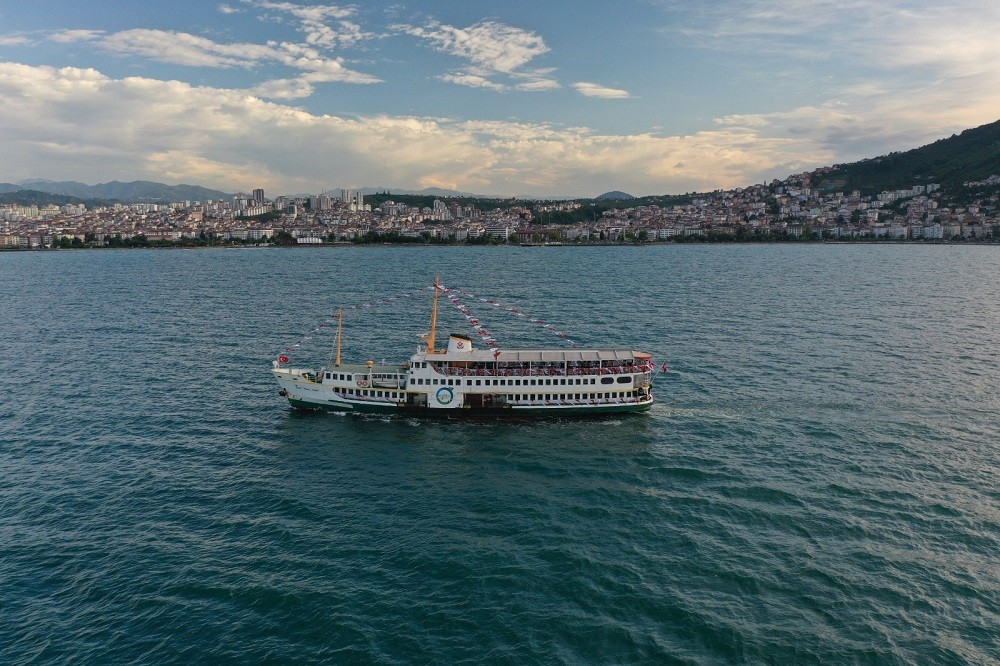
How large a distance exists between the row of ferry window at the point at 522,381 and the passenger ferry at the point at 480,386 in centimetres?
7

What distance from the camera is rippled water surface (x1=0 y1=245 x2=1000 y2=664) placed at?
21703 millimetres

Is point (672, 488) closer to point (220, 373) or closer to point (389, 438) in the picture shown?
point (389, 438)

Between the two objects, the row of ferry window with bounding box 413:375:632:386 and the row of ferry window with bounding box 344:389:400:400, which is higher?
the row of ferry window with bounding box 413:375:632:386

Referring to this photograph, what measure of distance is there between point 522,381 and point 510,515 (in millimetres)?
14837

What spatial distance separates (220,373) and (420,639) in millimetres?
39542

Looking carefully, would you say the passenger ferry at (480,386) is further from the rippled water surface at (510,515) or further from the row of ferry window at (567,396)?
the rippled water surface at (510,515)

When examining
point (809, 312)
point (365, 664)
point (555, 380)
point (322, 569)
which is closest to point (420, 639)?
point (365, 664)

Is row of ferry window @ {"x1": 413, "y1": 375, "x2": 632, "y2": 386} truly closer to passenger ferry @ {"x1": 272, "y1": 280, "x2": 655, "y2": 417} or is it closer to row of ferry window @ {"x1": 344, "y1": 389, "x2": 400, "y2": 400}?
passenger ferry @ {"x1": 272, "y1": 280, "x2": 655, "y2": 417}

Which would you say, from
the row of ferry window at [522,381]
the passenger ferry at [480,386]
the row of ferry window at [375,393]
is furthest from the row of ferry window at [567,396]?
the row of ferry window at [375,393]

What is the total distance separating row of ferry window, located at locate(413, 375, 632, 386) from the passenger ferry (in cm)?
7

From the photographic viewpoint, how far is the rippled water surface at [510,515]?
21.7 m

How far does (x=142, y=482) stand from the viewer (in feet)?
108

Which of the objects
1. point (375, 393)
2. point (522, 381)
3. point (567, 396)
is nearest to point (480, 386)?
point (522, 381)

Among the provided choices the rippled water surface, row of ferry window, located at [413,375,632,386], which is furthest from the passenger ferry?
the rippled water surface
